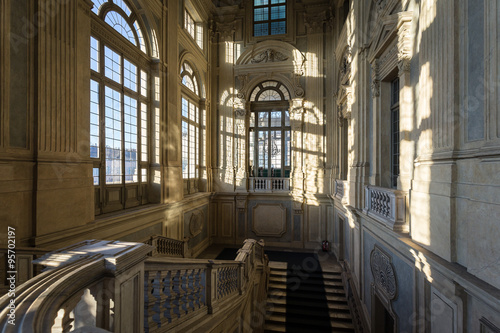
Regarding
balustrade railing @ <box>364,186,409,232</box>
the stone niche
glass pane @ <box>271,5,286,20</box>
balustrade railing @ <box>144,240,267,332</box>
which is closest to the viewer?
balustrade railing @ <box>144,240,267,332</box>

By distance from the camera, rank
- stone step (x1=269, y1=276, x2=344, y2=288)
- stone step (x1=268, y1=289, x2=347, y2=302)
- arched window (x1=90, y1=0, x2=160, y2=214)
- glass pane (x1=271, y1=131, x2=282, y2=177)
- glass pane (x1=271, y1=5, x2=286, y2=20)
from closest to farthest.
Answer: arched window (x1=90, y1=0, x2=160, y2=214), stone step (x1=268, y1=289, x2=347, y2=302), stone step (x1=269, y1=276, x2=344, y2=288), glass pane (x1=271, y1=5, x2=286, y2=20), glass pane (x1=271, y1=131, x2=282, y2=177)

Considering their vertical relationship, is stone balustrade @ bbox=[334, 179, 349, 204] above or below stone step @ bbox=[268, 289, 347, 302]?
above

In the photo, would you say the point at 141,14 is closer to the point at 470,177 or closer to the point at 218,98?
the point at 218,98

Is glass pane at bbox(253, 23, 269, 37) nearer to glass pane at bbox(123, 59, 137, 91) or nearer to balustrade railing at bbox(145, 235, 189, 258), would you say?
glass pane at bbox(123, 59, 137, 91)

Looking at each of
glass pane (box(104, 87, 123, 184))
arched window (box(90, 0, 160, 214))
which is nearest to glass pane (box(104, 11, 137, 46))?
arched window (box(90, 0, 160, 214))

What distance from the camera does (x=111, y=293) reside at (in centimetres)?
169

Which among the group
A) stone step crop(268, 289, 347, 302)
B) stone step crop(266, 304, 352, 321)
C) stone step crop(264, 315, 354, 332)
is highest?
stone step crop(268, 289, 347, 302)

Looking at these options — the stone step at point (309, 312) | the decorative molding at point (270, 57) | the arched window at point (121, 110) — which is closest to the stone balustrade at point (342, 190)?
the stone step at point (309, 312)

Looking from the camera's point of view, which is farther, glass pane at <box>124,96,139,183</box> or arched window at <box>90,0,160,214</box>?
glass pane at <box>124,96,139,183</box>

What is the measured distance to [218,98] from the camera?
12.3m

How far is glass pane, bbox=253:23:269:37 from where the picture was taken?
40.0 ft

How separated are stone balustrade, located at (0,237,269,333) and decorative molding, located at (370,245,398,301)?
3169mm

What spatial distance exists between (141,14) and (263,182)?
8.08 metres

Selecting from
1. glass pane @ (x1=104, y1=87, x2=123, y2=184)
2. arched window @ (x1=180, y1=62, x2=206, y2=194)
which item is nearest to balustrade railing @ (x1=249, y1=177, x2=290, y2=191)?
arched window @ (x1=180, y1=62, x2=206, y2=194)
